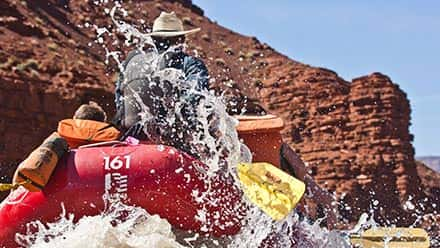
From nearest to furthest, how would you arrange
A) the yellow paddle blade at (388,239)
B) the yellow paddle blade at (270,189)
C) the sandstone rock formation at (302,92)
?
the yellow paddle blade at (270,189) → the yellow paddle blade at (388,239) → the sandstone rock formation at (302,92)

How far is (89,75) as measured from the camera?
22109mm

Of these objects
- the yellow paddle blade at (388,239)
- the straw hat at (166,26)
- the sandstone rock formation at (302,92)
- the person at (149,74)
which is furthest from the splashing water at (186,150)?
the sandstone rock formation at (302,92)

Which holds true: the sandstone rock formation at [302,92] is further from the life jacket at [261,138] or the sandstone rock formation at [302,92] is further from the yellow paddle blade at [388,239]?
the life jacket at [261,138]

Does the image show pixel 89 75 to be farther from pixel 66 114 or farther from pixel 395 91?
pixel 395 91

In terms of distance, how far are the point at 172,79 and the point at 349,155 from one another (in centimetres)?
3016

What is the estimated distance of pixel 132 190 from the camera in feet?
16.9

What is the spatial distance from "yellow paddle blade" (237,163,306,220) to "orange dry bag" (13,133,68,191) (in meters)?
1.13

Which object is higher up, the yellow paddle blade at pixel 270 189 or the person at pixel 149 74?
the person at pixel 149 74

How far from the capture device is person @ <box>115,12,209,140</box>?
18.1 ft

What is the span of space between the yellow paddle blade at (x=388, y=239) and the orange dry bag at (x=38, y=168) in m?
2.99

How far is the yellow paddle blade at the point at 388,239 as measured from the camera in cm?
710

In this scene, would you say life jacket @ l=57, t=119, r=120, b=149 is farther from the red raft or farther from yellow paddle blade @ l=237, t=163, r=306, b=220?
yellow paddle blade @ l=237, t=163, r=306, b=220

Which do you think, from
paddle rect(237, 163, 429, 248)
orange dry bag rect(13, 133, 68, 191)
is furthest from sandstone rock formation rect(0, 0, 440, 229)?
orange dry bag rect(13, 133, 68, 191)

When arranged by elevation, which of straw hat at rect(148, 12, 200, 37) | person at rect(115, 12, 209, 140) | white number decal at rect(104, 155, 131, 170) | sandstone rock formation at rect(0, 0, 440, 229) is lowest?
sandstone rock formation at rect(0, 0, 440, 229)
